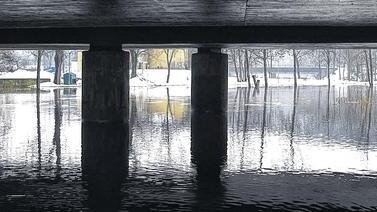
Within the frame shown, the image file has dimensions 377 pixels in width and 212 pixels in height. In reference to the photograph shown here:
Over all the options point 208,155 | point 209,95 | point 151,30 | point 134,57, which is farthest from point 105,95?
point 134,57

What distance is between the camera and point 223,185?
A: 12461 mm

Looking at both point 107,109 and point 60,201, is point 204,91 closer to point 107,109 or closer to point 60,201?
point 107,109

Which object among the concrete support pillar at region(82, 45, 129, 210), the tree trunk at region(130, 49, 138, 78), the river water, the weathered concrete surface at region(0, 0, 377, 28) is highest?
the tree trunk at region(130, 49, 138, 78)

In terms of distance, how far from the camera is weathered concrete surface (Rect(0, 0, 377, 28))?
15562 mm

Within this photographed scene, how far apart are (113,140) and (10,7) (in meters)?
5.98

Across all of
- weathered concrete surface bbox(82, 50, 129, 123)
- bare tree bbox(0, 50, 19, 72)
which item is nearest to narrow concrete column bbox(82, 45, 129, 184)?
weathered concrete surface bbox(82, 50, 129, 123)

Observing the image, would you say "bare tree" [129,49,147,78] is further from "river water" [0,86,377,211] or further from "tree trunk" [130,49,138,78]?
"river water" [0,86,377,211]

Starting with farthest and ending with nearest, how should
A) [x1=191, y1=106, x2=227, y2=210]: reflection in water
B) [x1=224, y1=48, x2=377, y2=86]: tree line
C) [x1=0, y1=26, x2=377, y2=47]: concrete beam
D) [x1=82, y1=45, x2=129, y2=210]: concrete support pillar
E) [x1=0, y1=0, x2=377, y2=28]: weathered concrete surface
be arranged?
1. [x1=224, y1=48, x2=377, y2=86]: tree line
2. [x1=0, y1=26, x2=377, y2=47]: concrete beam
3. [x1=82, y1=45, x2=129, y2=210]: concrete support pillar
4. [x1=0, y1=0, x2=377, y2=28]: weathered concrete surface
5. [x1=191, y1=106, x2=227, y2=210]: reflection in water

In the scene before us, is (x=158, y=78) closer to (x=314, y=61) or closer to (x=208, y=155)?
(x=314, y=61)

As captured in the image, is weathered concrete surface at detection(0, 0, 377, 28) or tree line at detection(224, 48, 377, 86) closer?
weathered concrete surface at detection(0, 0, 377, 28)

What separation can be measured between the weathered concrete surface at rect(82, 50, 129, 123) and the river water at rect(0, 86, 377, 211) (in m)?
0.94

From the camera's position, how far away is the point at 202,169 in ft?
47.3

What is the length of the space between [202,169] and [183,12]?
19.6 ft

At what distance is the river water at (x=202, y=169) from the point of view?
1095cm
